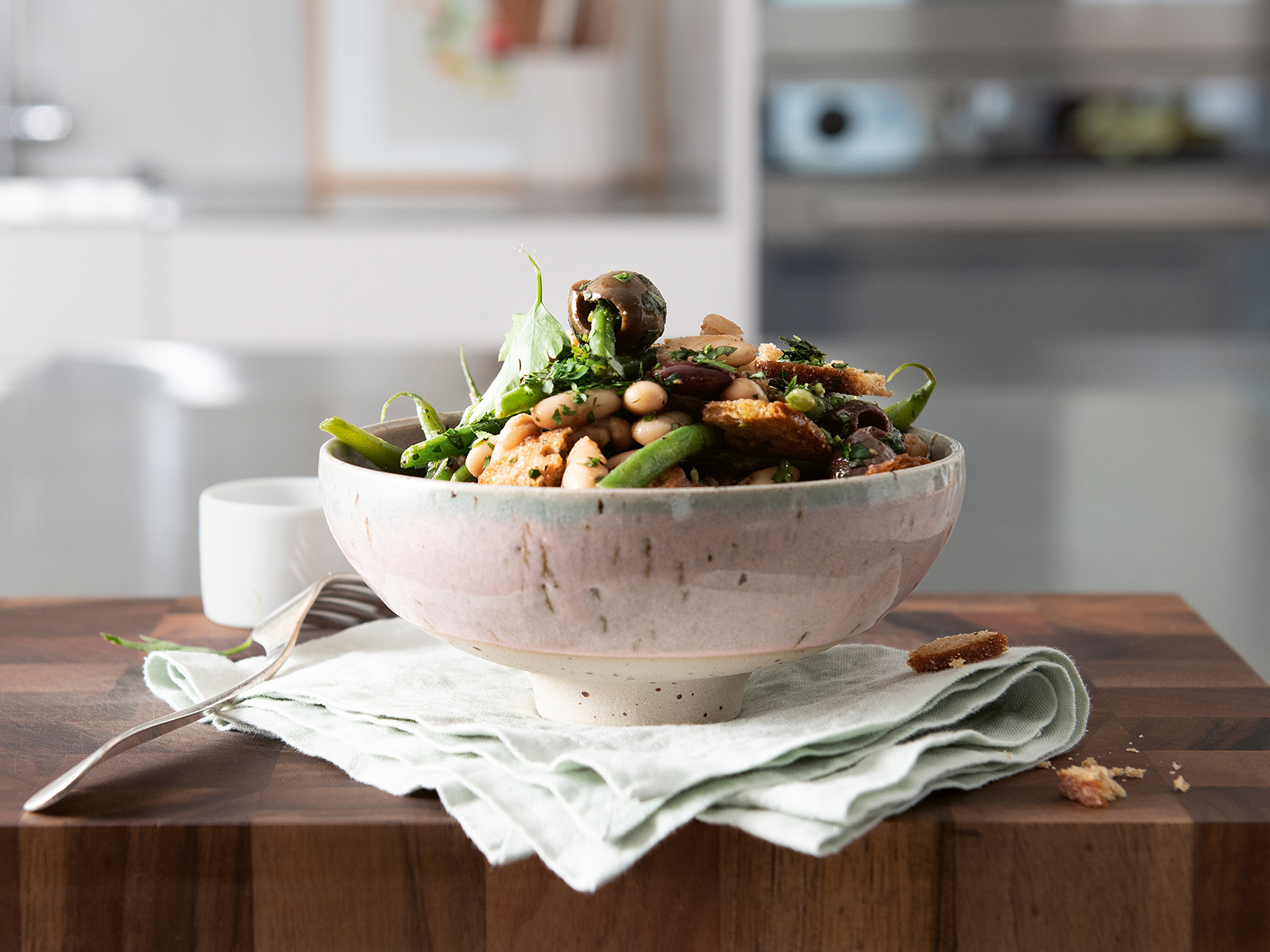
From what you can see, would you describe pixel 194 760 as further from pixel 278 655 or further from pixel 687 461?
pixel 687 461

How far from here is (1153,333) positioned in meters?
2.82

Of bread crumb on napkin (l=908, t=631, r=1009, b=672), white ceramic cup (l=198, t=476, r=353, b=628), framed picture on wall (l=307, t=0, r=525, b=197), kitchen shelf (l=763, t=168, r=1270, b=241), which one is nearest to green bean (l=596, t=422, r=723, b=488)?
bread crumb on napkin (l=908, t=631, r=1009, b=672)

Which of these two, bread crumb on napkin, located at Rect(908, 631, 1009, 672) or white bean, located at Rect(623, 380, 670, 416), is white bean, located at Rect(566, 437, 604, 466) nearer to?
white bean, located at Rect(623, 380, 670, 416)

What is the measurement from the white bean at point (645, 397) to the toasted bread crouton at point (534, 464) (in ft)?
0.12

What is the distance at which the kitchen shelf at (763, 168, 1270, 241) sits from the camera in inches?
110

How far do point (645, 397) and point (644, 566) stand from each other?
92mm

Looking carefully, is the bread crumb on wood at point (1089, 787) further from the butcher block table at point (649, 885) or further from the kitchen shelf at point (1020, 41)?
the kitchen shelf at point (1020, 41)

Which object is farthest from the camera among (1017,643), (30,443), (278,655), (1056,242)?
(1056,242)

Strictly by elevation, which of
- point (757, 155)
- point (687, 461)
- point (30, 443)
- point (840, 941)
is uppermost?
point (757, 155)

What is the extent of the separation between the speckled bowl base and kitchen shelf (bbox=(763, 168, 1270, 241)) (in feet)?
7.17

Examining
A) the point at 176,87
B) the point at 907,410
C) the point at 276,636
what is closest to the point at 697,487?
the point at 907,410

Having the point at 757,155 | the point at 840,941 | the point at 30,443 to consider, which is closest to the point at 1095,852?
the point at 840,941

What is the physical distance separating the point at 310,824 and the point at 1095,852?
37cm

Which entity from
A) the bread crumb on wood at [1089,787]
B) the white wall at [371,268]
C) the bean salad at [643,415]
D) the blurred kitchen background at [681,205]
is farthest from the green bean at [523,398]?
the white wall at [371,268]
